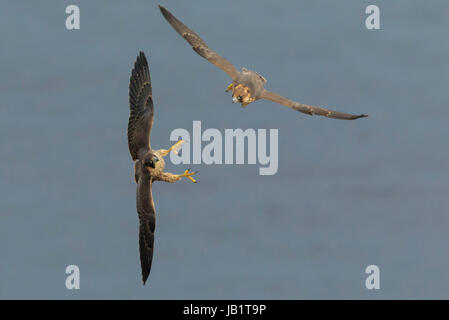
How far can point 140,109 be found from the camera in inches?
2094

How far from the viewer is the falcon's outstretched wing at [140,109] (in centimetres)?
5225

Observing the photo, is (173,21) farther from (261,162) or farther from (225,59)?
(261,162)

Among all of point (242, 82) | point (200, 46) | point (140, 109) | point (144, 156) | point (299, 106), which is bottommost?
point (144, 156)

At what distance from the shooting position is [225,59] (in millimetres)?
54594

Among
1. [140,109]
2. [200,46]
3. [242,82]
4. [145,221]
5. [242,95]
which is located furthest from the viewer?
[200,46]

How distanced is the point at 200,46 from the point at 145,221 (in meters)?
8.22

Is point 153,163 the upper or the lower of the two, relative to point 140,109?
lower

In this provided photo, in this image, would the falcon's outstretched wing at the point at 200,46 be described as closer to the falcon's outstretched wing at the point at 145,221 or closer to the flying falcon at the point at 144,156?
the flying falcon at the point at 144,156

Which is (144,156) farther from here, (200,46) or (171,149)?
(200,46)

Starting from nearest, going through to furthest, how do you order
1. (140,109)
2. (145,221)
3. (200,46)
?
(145,221) < (140,109) < (200,46)

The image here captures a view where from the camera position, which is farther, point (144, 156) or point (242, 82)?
point (242, 82)

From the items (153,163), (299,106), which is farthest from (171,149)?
(299,106)

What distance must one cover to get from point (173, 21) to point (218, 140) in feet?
18.8

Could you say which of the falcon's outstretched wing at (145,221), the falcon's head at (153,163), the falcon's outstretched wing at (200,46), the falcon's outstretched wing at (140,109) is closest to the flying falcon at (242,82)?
the falcon's outstretched wing at (200,46)
